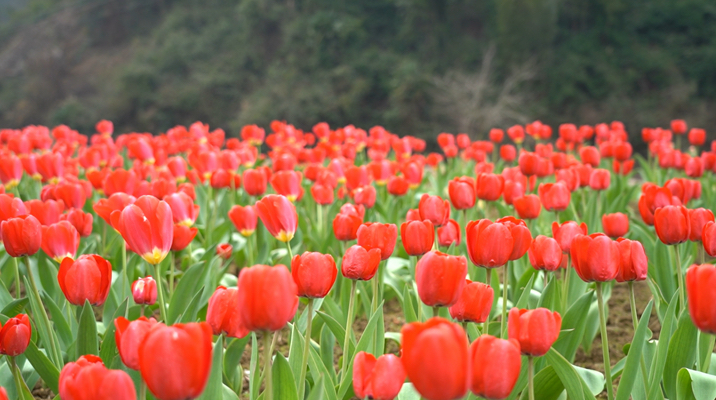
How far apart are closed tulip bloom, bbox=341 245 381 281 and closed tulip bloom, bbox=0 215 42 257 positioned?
746 millimetres

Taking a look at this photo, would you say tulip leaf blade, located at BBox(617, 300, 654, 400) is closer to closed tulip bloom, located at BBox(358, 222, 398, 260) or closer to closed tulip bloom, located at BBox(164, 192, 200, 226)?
closed tulip bloom, located at BBox(358, 222, 398, 260)

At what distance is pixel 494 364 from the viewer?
843 mm

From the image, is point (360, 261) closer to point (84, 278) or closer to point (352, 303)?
point (352, 303)

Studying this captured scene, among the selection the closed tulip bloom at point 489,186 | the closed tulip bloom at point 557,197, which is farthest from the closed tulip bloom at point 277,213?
the closed tulip bloom at point 557,197

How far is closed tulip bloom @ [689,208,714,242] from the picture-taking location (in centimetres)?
157

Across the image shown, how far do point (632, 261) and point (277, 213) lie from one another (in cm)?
84

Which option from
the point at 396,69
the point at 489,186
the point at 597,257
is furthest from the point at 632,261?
the point at 396,69

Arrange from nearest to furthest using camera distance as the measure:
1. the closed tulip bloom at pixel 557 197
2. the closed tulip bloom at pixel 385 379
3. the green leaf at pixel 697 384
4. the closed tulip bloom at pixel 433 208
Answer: the closed tulip bloom at pixel 385 379, the green leaf at pixel 697 384, the closed tulip bloom at pixel 433 208, the closed tulip bloom at pixel 557 197

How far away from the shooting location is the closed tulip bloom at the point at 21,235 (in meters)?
1.43

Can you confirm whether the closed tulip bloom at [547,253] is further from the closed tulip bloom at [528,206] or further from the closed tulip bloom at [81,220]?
the closed tulip bloom at [81,220]

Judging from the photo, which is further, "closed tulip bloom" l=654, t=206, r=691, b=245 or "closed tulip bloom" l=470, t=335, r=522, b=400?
"closed tulip bloom" l=654, t=206, r=691, b=245

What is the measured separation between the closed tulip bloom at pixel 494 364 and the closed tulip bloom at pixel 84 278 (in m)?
0.80

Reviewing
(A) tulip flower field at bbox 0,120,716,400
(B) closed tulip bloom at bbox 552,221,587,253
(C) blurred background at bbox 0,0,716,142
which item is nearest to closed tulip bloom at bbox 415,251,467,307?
(A) tulip flower field at bbox 0,120,716,400

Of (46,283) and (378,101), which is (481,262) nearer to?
(46,283)
